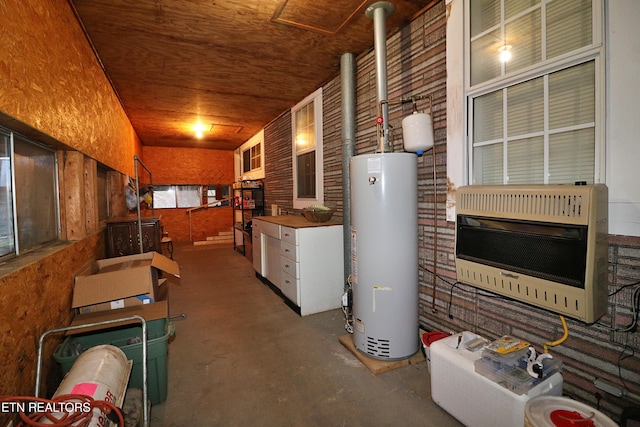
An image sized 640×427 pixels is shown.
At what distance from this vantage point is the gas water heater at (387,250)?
88.6 inches

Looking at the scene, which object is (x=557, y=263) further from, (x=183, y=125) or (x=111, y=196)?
(x=183, y=125)

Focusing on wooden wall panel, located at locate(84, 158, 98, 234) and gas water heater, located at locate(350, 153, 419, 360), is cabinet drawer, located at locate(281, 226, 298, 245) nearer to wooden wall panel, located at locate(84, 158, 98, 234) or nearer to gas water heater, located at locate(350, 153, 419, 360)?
gas water heater, located at locate(350, 153, 419, 360)

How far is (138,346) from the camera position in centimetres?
190

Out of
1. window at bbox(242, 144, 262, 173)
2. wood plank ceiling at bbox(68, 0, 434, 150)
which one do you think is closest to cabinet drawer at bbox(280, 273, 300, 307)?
wood plank ceiling at bbox(68, 0, 434, 150)

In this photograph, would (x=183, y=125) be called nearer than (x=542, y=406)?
No

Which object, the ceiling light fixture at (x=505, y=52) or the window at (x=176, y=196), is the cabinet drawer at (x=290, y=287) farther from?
the window at (x=176, y=196)

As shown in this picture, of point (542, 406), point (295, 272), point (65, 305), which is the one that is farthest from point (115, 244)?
point (542, 406)

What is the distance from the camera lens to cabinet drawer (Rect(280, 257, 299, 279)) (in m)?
3.37

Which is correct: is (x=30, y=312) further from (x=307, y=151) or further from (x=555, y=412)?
(x=307, y=151)

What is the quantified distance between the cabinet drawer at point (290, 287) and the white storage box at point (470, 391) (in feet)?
5.93

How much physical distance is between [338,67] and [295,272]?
8.62 ft

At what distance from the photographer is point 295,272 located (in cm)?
338

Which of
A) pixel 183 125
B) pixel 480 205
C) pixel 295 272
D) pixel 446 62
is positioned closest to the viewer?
pixel 480 205

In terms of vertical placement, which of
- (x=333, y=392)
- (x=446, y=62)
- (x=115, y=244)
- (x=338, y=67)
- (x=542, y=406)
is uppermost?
(x=338, y=67)
